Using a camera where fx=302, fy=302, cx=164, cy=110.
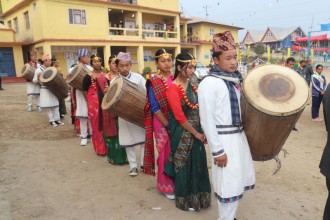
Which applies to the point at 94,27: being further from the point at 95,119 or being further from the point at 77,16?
the point at 95,119

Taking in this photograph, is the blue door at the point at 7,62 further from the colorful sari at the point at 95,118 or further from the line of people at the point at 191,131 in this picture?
the line of people at the point at 191,131

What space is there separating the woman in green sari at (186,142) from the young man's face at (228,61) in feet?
1.95

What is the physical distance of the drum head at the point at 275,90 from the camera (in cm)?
211

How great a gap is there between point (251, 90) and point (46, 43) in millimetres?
17561

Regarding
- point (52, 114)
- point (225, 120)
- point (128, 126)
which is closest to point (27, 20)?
point (52, 114)

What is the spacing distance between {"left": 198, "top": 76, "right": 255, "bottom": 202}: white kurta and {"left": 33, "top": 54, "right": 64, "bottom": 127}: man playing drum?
541 cm

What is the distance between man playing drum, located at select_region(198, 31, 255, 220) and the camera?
7.47ft

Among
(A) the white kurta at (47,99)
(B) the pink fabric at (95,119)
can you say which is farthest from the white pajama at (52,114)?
(B) the pink fabric at (95,119)

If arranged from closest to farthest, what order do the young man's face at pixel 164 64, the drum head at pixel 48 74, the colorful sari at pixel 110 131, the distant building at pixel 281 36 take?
the young man's face at pixel 164 64 → the colorful sari at pixel 110 131 → the drum head at pixel 48 74 → the distant building at pixel 281 36

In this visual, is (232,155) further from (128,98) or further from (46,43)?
(46,43)

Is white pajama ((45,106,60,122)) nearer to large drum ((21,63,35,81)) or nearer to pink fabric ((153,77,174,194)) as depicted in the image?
large drum ((21,63,35,81))

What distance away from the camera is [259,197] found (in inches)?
136

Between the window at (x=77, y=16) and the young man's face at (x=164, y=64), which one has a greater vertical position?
the window at (x=77, y=16)

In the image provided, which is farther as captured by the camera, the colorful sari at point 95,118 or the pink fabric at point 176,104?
the colorful sari at point 95,118
